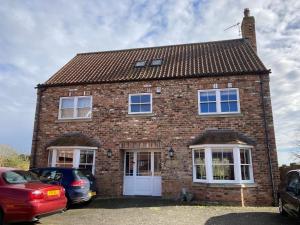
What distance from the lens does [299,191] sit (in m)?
7.60

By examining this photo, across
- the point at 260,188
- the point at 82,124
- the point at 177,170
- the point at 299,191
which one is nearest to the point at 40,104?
the point at 82,124

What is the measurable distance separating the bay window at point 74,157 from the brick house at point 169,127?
5 centimetres

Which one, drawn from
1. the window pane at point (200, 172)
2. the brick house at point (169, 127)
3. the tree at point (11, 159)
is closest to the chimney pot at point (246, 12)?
the brick house at point (169, 127)

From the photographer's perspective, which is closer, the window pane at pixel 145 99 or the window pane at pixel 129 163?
the window pane at pixel 129 163

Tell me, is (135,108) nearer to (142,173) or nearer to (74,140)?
(142,173)

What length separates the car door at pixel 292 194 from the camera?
764 centimetres

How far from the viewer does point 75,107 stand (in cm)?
1547

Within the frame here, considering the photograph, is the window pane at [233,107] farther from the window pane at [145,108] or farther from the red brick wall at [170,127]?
the window pane at [145,108]

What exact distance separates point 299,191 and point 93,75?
40.2ft

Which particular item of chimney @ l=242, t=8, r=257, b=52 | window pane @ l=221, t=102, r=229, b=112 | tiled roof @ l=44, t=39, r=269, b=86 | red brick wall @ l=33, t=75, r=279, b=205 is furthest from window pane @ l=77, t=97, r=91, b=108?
chimney @ l=242, t=8, r=257, b=52

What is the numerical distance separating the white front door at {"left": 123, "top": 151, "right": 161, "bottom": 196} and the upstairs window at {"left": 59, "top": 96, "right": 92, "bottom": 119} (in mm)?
3307

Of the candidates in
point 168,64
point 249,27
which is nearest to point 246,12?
point 249,27

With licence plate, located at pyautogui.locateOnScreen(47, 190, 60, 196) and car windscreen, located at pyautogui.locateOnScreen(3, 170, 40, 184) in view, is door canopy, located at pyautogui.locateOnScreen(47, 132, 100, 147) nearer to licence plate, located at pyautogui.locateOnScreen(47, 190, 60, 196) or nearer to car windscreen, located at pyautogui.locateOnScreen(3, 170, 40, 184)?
car windscreen, located at pyautogui.locateOnScreen(3, 170, 40, 184)

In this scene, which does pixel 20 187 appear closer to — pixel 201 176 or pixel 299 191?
pixel 299 191
